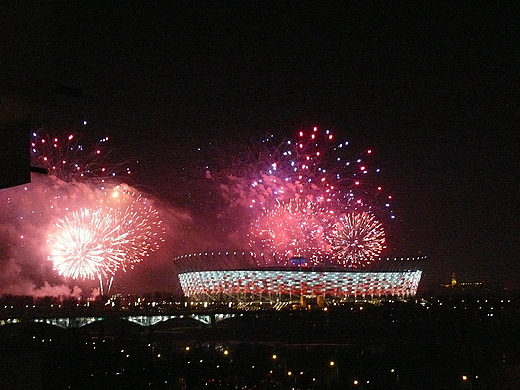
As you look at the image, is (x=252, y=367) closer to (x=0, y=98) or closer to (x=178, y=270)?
(x=0, y=98)

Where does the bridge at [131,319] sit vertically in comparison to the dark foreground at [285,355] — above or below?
above

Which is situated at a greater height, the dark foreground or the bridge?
the bridge

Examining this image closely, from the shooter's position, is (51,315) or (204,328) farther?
(204,328)

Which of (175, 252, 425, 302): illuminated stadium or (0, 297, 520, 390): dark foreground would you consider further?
(175, 252, 425, 302): illuminated stadium

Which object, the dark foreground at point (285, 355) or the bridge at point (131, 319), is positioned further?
the bridge at point (131, 319)

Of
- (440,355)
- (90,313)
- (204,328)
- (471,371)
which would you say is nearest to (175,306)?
(204,328)
